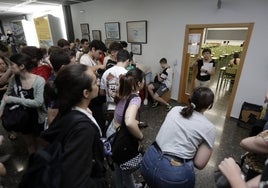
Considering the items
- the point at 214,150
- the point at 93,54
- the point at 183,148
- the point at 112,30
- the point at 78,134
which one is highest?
the point at 112,30

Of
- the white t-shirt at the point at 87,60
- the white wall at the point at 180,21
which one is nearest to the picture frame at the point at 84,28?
the white wall at the point at 180,21

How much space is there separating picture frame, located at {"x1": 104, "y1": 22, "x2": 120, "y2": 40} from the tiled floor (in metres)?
2.58

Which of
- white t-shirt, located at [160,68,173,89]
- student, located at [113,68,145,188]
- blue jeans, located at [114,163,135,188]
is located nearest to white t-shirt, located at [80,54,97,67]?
student, located at [113,68,145,188]

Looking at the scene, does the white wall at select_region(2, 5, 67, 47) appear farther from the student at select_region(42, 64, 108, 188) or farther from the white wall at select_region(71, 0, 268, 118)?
the student at select_region(42, 64, 108, 188)

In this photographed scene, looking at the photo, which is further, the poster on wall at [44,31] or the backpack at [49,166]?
the poster on wall at [44,31]

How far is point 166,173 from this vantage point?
1078 mm

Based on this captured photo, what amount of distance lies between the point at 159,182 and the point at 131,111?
54 centimetres

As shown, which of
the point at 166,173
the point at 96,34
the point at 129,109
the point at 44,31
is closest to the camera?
the point at 166,173

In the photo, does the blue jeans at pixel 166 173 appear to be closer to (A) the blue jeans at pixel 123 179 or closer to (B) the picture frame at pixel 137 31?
(A) the blue jeans at pixel 123 179

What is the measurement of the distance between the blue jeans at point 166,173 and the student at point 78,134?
0.39m

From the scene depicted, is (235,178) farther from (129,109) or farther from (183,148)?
(129,109)

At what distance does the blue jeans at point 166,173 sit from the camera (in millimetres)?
1066

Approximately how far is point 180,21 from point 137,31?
127cm

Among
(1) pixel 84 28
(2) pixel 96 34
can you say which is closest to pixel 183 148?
(2) pixel 96 34
